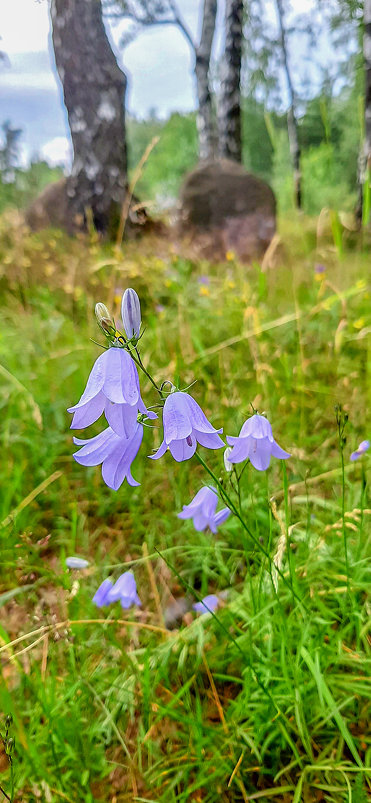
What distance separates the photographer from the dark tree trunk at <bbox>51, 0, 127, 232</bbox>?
4.73 m

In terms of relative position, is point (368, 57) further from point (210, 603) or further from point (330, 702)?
point (330, 702)

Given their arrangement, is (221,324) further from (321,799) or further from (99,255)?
(321,799)

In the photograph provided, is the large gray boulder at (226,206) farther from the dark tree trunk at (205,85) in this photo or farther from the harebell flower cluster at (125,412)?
the dark tree trunk at (205,85)

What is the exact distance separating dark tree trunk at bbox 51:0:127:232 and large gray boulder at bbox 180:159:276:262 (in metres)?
0.81

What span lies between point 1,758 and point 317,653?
2.09ft

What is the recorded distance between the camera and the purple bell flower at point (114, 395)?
0.62 metres

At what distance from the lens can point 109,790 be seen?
2.94 ft

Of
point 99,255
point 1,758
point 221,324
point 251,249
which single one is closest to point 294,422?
point 221,324

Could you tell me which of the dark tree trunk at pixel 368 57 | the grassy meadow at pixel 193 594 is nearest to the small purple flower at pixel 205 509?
the grassy meadow at pixel 193 594

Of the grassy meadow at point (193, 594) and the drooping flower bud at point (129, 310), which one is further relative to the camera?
the grassy meadow at point (193, 594)

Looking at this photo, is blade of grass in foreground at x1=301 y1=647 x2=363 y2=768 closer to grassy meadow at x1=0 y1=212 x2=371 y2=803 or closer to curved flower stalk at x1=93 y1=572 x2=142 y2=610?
grassy meadow at x1=0 y1=212 x2=371 y2=803

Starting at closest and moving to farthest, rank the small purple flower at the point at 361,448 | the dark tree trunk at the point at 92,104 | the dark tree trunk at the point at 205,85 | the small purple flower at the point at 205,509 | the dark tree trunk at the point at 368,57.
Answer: the small purple flower at the point at 205,509 → the small purple flower at the point at 361,448 → the dark tree trunk at the point at 368,57 → the dark tree trunk at the point at 92,104 → the dark tree trunk at the point at 205,85

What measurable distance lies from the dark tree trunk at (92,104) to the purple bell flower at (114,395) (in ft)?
15.4

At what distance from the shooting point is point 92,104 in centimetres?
485
